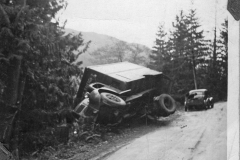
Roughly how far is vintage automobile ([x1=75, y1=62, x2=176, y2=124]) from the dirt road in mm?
887

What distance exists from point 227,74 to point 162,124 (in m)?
A: 1.83

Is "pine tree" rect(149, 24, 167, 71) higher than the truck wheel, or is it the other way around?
"pine tree" rect(149, 24, 167, 71)

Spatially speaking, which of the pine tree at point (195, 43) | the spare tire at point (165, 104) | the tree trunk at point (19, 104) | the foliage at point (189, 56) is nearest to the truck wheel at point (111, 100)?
the spare tire at point (165, 104)

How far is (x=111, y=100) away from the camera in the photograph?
557cm

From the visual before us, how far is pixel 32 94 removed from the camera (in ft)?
16.3

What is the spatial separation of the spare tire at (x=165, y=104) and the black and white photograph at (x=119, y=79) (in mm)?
24

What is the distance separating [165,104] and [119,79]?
136cm

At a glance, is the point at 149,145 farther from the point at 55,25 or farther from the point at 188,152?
the point at 55,25

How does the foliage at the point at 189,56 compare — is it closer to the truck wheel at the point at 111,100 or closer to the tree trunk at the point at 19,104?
the truck wheel at the point at 111,100

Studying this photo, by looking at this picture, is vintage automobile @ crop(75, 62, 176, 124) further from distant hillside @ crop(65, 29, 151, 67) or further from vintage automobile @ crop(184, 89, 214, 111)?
vintage automobile @ crop(184, 89, 214, 111)

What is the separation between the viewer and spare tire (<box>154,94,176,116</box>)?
190 inches

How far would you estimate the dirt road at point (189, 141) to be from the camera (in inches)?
138

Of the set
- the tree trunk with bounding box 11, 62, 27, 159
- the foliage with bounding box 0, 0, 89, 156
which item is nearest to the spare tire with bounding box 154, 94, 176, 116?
the foliage with bounding box 0, 0, 89, 156

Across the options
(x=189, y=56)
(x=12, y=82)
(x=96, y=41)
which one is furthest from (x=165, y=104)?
(x=12, y=82)
